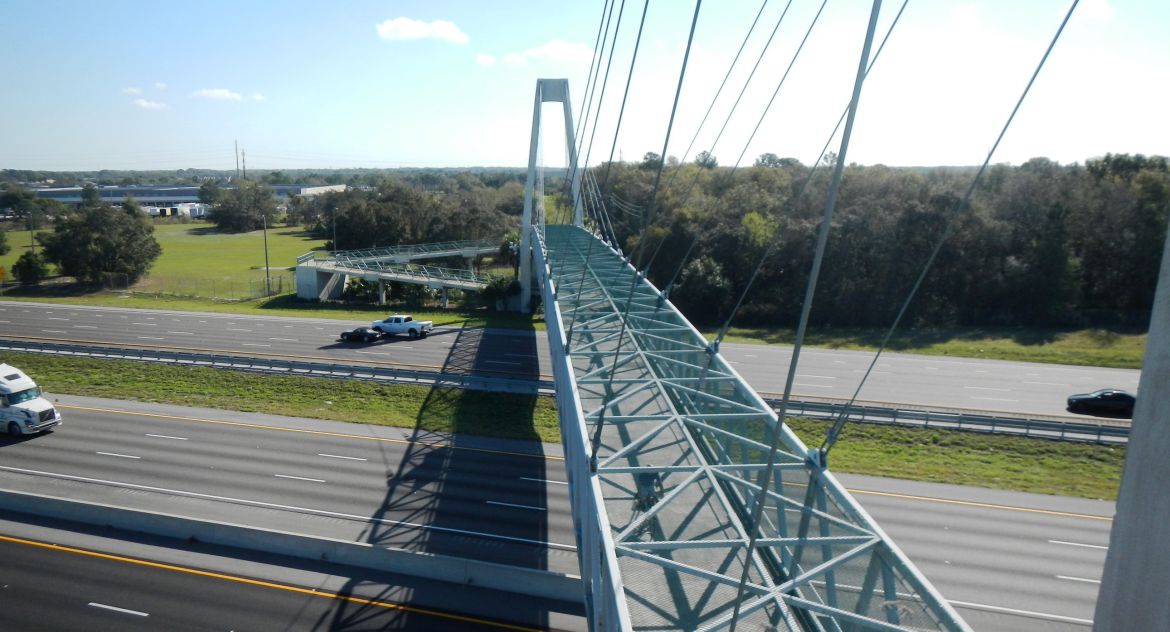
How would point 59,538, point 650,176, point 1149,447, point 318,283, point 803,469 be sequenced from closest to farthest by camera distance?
point 1149,447
point 803,469
point 59,538
point 318,283
point 650,176

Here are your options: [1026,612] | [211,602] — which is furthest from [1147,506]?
[211,602]

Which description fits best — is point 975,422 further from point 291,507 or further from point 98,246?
point 98,246

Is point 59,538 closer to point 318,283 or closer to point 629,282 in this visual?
point 629,282

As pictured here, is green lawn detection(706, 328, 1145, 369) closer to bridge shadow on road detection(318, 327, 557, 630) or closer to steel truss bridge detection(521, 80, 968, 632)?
bridge shadow on road detection(318, 327, 557, 630)

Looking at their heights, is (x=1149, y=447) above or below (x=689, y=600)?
above

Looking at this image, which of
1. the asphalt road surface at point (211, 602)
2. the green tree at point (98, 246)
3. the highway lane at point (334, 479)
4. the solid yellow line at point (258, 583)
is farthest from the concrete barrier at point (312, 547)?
the green tree at point (98, 246)

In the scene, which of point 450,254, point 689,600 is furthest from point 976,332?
point 689,600

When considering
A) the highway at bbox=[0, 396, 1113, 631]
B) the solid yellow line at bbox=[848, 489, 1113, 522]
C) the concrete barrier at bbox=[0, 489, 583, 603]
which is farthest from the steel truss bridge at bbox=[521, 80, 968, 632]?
the solid yellow line at bbox=[848, 489, 1113, 522]
